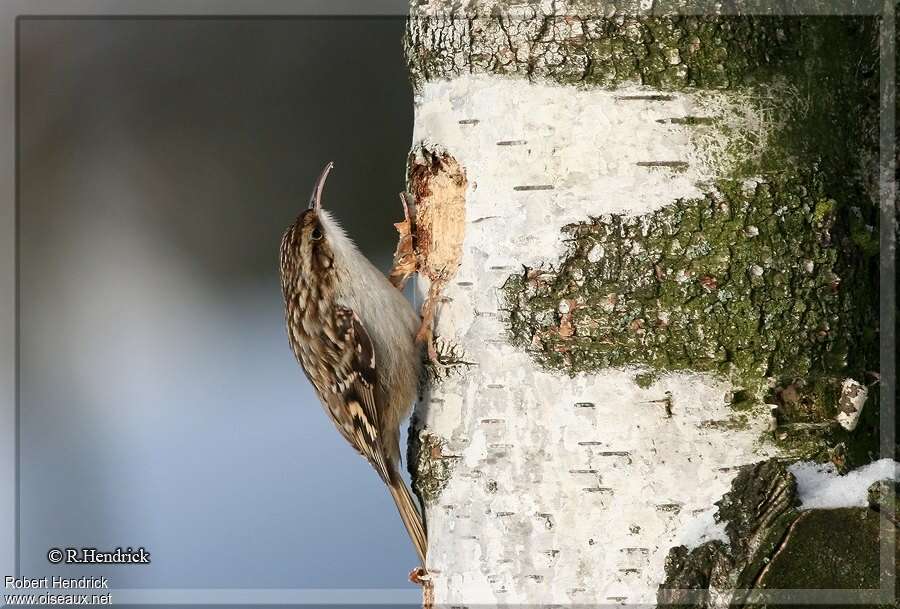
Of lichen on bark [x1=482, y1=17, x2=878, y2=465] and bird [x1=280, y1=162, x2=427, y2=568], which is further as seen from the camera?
bird [x1=280, y1=162, x2=427, y2=568]

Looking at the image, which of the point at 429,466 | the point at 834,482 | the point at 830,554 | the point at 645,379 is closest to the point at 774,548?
the point at 830,554

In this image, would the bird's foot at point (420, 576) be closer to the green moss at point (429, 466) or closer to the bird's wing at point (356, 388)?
the green moss at point (429, 466)

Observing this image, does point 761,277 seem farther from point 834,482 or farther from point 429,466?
point 429,466

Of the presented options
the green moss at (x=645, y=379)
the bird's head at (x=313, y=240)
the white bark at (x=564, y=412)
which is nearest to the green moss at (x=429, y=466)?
the white bark at (x=564, y=412)

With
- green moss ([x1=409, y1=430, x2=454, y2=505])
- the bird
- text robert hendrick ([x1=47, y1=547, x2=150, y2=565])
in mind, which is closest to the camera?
green moss ([x1=409, y1=430, x2=454, y2=505])

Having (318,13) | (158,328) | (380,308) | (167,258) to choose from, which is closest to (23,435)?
(158,328)

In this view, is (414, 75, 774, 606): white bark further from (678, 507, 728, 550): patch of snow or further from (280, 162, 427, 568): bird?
(280, 162, 427, 568): bird

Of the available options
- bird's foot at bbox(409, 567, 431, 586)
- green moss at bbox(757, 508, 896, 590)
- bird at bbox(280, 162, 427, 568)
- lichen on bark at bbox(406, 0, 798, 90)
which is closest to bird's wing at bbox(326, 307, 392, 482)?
bird at bbox(280, 162, 427, 568)
